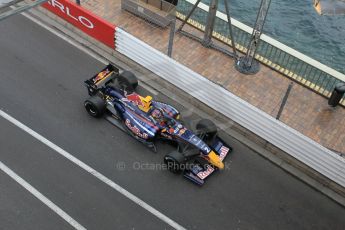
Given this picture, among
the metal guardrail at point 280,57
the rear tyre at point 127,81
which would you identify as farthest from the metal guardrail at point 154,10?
A: the rear tyre at point 127,81

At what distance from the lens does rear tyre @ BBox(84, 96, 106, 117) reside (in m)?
11.5

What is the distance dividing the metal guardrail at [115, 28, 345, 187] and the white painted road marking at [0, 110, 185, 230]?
149 inches

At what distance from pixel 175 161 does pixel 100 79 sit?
3.55 m

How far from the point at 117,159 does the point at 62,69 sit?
401 cm

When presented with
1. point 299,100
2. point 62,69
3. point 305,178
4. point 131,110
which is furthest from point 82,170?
point 299,100

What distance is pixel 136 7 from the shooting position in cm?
1491

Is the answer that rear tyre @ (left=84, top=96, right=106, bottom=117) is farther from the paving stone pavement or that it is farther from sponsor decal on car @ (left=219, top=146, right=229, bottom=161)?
sponsor decal on car @ (left=219, top=146, right=229, bottom=161)

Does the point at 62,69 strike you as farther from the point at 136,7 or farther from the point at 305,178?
the point at 305,178

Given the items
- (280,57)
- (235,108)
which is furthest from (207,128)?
(280,57)

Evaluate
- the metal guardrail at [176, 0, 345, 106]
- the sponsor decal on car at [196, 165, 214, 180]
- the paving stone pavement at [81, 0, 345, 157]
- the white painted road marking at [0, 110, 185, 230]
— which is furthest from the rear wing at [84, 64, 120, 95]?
the metal guardrail at [176, 0, 345, 106]

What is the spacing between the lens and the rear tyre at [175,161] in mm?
10543

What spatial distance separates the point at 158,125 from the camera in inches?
443

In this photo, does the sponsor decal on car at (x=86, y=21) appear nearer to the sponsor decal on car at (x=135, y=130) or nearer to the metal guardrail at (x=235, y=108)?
the metal guardrail at (x=235, y=108)

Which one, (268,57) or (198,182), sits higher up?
(268,57)
